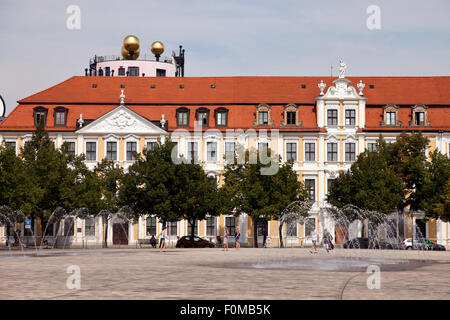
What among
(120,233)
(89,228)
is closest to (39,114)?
(89,228)

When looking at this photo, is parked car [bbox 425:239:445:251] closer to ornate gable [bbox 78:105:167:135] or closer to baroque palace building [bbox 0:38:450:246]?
baroque palace building [bbox 0:38:450:246]

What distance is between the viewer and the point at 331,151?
7544cm

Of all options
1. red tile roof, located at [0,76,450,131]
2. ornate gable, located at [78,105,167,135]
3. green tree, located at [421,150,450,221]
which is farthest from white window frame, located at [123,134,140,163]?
green tree, located at [421,150,450,221]

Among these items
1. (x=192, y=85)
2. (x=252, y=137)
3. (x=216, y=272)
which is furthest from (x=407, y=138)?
(x=216, y=272)

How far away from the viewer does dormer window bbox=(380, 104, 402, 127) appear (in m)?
74.9

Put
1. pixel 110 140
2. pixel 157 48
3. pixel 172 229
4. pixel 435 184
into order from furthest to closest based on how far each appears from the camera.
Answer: pixel 157 48 → pixel 110 140 → pixel 172 229 → pixel 435 184

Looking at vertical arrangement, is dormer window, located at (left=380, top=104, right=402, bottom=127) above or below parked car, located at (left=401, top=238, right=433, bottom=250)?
above

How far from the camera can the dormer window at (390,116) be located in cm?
7488

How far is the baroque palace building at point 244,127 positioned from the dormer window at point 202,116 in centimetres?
9

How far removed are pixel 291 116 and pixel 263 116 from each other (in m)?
2.66

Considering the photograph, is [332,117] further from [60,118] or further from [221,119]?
[60,118]

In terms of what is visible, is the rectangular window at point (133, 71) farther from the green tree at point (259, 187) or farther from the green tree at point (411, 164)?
the green tree at point (411, 164)

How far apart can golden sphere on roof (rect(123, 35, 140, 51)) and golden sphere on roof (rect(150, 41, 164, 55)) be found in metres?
2.73

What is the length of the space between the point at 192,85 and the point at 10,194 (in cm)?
2977
